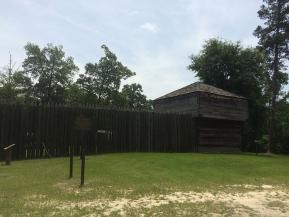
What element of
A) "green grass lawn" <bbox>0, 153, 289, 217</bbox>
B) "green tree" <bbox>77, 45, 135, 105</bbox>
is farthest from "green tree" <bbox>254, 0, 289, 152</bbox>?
"green tree" <bbox>77, 45, 135, 105</bbox>

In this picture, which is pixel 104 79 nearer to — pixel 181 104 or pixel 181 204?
pixel 181 104

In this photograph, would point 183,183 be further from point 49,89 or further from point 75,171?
point 49,89

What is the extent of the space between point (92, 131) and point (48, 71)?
101ft

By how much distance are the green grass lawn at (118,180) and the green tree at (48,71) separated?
104 ft

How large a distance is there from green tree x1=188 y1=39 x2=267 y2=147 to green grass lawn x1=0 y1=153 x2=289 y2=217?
64.4 feet

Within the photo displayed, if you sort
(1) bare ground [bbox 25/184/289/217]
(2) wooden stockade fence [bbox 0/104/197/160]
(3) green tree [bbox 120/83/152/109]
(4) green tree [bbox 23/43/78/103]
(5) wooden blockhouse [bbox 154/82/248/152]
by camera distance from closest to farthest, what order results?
(1) bare ground [bbox 25/184/289/217] → (2) wooden stockade fence [bbox 0/104/197/160] → (5) wooden blockhouse [bbox 154/82/248/152] → (4) green tree [bbox 23/43/78/103] → (3) green tree [bbox 120/83/152/109]

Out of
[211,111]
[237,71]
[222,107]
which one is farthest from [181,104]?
[237,71]

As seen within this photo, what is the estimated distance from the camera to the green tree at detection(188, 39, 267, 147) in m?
39.3

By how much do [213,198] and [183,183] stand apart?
215 cm

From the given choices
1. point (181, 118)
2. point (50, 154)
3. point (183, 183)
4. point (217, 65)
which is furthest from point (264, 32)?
point (183, 183)

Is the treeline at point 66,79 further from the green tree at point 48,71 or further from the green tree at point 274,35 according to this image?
the green tree at point 274,35

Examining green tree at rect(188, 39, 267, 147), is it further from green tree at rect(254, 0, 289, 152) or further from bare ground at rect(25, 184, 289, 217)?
bare ground at rect(25, 184, 289, 217)

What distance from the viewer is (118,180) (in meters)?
13.6

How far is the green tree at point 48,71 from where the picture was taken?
49938 mm
